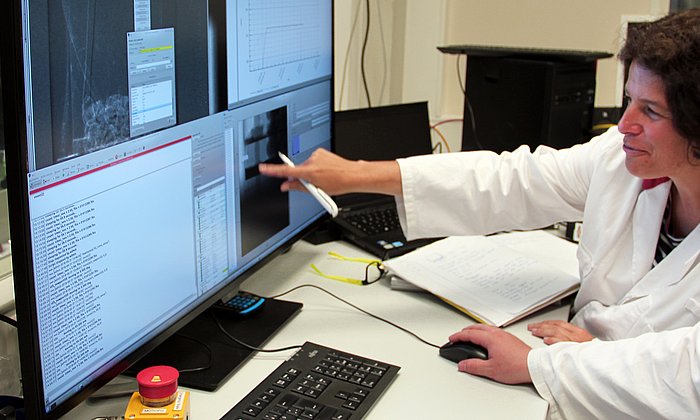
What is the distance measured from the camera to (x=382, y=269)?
4.79ft

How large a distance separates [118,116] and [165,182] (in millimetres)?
124

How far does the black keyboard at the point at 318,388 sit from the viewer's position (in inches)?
37.6

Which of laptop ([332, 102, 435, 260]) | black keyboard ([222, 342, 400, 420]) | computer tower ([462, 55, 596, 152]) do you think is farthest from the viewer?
computer tower ([462, 55, 596, 152])

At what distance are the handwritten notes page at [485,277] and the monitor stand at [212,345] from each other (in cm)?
26

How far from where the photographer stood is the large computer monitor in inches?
29.8

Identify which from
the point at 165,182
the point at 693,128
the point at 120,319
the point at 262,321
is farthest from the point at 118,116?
the point at 693,128

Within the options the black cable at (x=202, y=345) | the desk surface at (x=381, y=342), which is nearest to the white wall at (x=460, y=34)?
the desk surface at (x=381, y=342)

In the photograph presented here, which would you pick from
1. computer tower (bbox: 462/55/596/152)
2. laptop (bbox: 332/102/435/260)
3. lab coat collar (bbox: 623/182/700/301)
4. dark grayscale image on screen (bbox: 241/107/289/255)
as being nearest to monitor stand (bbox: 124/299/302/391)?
dark grayscale image on screen (bbox: 241/107/289/255)

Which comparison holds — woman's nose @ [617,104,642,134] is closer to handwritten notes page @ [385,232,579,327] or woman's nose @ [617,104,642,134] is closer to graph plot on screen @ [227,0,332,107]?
handwritten notes page @ [385,232,579,327]

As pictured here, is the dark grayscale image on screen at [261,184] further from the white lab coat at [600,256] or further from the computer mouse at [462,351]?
the computer mouse at [462,351]

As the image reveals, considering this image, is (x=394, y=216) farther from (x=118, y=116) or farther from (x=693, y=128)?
(x=118, y=116)

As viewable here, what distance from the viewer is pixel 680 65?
1148 mm

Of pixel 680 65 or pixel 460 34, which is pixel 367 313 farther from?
pixel 460 34

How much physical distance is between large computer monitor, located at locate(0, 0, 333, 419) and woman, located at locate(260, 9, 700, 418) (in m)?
0.15
